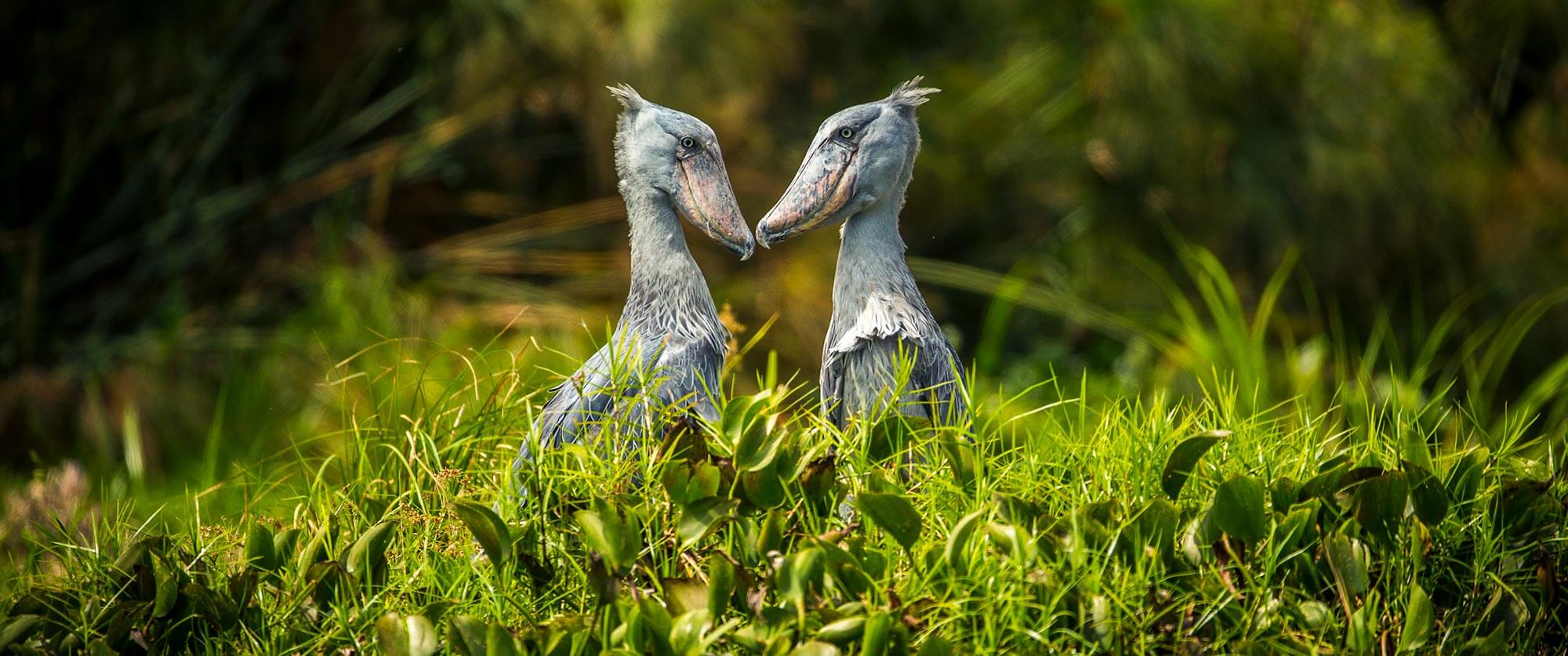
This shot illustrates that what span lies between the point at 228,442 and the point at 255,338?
71 centimetres

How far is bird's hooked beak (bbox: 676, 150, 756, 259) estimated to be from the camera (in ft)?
Answer: 7.48

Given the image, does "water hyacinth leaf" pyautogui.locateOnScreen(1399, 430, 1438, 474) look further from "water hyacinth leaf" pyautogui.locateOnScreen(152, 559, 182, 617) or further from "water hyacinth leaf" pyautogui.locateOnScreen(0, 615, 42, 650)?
"water hyacinth leaf" pyautogui.locateOnScreen(0, 615, 42, 650)

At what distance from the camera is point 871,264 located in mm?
2328

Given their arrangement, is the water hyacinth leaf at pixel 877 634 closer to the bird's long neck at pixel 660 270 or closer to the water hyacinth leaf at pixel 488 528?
the water hyacinth leaf at pixel 488 528

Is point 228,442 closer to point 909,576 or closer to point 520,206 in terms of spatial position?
point 520,206

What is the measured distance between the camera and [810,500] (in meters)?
2.11

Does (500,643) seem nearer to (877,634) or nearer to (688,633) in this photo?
(688,633)

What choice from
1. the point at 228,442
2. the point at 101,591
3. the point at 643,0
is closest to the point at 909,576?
the point at 101,591

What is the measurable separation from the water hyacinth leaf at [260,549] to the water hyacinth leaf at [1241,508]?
1.31 meters

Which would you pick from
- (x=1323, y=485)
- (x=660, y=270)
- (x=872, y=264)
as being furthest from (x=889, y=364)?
(x=1323, y=485)

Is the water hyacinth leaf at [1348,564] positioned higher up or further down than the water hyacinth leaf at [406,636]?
further down

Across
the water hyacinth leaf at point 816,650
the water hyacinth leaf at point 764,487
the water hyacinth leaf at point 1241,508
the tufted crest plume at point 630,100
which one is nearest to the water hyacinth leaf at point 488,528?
the water hyacinth leaf at point 764,487

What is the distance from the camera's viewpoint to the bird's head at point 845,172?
2268 millimetres

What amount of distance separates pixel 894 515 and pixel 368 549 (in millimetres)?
746
